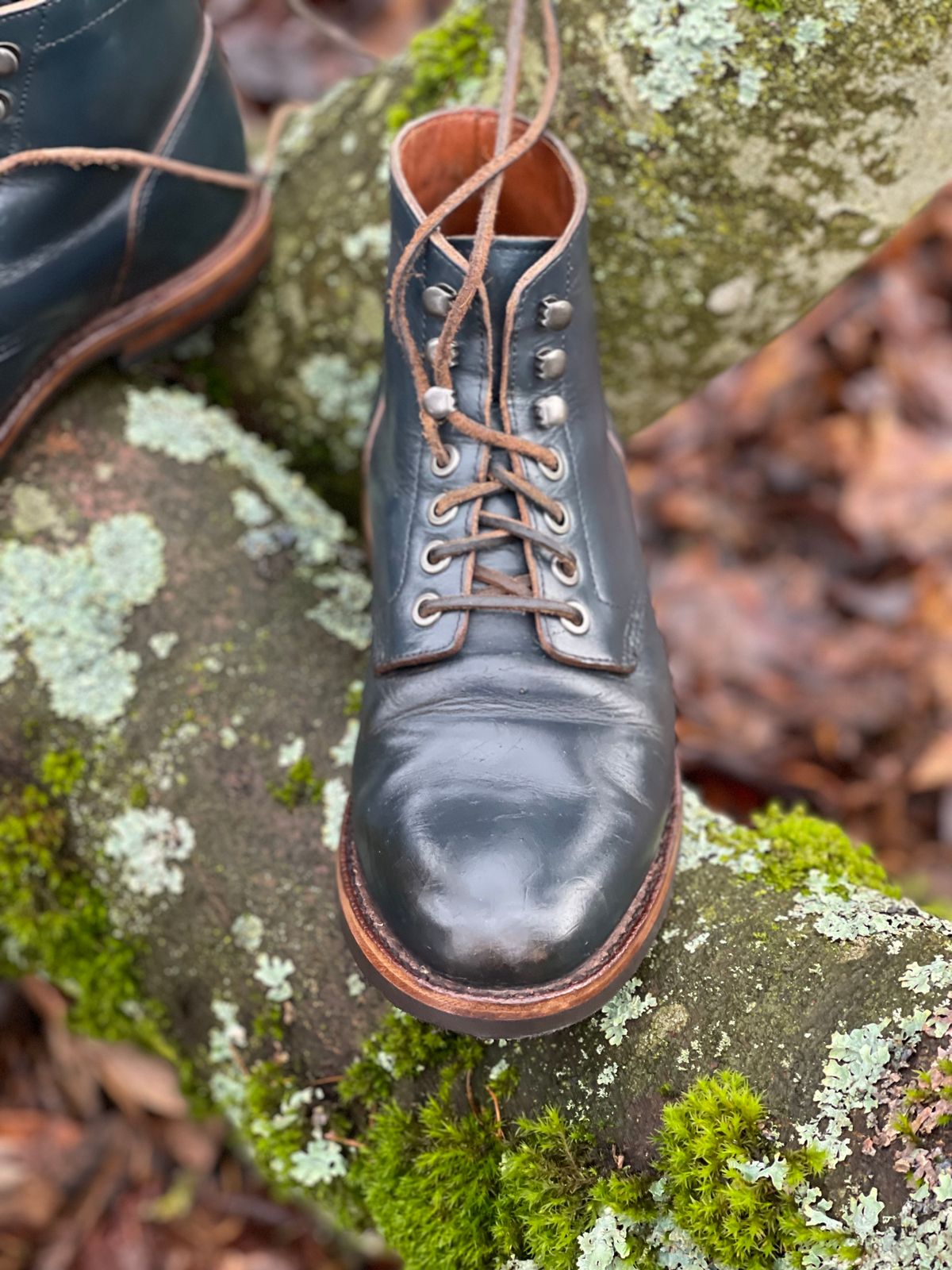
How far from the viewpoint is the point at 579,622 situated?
1.64 m

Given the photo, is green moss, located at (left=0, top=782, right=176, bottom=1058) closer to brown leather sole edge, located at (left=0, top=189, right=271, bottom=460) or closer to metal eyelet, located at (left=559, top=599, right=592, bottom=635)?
brown leather sole edge, located at (left=0, top=189, right=271, bottom=460)

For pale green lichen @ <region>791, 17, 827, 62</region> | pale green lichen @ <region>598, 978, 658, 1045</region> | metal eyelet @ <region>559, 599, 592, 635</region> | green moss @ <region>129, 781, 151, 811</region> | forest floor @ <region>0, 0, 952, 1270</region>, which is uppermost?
pale green lichen @ <region>791, 17, 827, 62</region>

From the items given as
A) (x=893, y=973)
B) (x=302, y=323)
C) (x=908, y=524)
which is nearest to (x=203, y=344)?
(x=302, y=323)

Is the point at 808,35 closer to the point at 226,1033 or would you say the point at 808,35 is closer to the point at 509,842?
the point at 509,842

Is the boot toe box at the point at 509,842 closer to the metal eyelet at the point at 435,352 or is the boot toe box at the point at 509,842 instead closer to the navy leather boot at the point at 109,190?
the metal eyelet at the point at 435,352

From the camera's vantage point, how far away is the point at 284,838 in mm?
1777

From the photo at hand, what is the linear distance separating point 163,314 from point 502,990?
1.51m

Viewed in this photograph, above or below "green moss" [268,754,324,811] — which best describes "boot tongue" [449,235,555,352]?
above

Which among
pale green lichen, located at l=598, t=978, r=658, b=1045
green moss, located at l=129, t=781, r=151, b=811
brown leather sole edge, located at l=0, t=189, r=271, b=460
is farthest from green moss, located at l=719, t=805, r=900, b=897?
brown leather sole edge, located at l=0, t=189, r=271, b=460

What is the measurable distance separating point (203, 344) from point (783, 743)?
6.70ft

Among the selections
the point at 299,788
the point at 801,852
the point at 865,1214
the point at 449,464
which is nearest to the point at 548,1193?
the point at 865,1214

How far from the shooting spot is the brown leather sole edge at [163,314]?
79.6 inches

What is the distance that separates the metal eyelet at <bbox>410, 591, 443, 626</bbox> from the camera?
64.9 inches

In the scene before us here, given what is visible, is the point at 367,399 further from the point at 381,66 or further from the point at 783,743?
the point at 783,743
